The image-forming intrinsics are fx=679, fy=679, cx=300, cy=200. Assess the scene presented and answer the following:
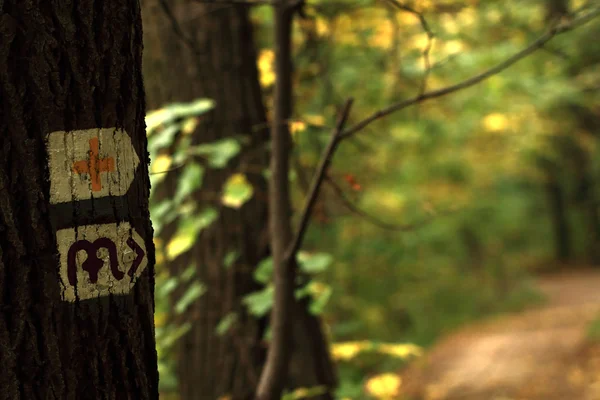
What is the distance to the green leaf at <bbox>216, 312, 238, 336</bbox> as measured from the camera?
3275mm

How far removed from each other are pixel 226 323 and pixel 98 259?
6.45ft

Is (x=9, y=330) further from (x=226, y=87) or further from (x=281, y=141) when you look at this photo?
(x=226, y=87)

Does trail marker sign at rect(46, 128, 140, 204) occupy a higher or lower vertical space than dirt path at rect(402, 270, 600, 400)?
higher

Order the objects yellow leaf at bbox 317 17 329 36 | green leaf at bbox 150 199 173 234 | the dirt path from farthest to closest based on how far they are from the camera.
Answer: the dirt path, yellow leaf at bbox 317 17 329 36, green leaf at bbox 150 199 173 234

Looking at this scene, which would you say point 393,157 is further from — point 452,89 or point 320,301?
point 452,89

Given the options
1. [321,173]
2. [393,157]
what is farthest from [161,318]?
[393,157]

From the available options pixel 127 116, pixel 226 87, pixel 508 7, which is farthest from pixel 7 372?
pixel 508 7

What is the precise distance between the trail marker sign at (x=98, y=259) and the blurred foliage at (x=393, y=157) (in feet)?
2.95

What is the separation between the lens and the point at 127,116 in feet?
4.68

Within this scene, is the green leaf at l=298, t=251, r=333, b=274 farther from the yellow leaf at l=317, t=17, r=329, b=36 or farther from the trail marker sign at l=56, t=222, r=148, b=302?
the yellow leaf at l=317, t=17, r=329, b=36

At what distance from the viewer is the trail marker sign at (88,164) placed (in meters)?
1.32

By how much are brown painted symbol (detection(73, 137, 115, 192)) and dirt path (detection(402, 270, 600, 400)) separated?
670 centimetres

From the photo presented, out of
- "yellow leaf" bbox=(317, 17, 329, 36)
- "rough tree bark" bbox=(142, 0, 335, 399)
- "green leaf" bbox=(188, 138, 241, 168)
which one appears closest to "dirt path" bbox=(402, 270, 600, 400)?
"yellow leaf" bbox=(317, 17, 329, 36)

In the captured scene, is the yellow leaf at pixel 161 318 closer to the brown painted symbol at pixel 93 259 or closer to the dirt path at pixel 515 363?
the brown painted symbol at pixel 93 259
